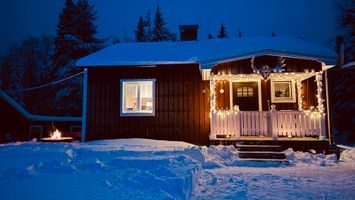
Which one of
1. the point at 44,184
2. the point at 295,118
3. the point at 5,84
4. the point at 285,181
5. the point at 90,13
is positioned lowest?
the point at 285,181

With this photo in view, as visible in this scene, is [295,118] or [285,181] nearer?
[285,181]

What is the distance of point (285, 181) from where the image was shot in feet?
17.0

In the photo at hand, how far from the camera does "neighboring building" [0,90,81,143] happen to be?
12578mm

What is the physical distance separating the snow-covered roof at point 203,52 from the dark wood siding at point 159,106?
42 cm

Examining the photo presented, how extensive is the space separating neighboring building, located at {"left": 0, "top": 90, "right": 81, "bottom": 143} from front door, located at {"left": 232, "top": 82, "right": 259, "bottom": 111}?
8.70 meters

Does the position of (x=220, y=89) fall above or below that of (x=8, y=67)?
below

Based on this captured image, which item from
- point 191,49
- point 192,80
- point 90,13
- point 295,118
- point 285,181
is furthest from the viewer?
point 90,13

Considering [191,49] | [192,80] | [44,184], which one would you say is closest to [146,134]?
[192,80]

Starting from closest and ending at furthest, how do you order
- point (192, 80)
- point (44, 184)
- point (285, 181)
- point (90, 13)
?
point (44, 184), point (285, 181), point (192, 80), point (90, 13)

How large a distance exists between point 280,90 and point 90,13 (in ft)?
66.9

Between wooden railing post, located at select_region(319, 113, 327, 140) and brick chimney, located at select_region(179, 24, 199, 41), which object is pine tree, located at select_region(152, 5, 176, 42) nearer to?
brick chimney, located at select_region(179, 24, 199, 41)

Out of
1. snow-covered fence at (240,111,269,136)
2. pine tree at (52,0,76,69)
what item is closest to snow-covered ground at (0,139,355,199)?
snow-covered fence at (240,111,269,136)

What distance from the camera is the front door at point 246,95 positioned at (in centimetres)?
1102

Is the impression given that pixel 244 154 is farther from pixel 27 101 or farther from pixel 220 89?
pixel 27 101
